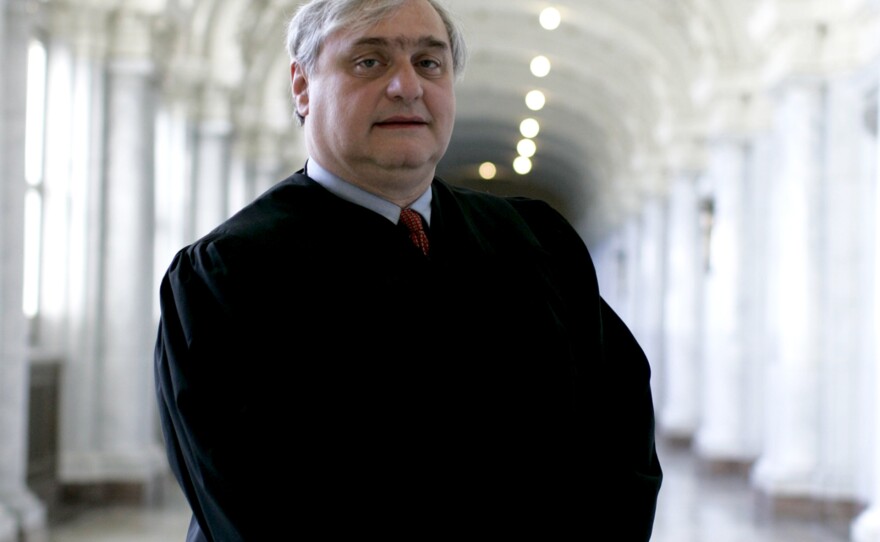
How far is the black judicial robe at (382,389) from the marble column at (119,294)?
42.1 ft

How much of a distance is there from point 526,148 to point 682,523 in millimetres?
28417

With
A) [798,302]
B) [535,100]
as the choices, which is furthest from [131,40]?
[535,100]

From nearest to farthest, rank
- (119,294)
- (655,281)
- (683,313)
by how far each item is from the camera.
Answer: (119,294)
(683,313)
(655,281)

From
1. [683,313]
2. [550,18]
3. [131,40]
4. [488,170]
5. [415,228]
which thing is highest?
[550,18]

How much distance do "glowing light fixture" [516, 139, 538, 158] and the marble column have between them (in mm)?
25190

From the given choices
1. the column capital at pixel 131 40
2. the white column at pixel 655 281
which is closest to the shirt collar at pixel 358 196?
the column capital at pixel 131 40

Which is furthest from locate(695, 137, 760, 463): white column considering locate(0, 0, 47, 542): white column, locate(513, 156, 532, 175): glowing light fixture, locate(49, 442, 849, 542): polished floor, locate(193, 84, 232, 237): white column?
locate(513, 156, 532, 175): glowing light fixture

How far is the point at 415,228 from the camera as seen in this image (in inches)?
105

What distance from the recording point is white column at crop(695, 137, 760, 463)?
1920cm

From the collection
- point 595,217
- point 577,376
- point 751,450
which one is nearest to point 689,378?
point 751,450

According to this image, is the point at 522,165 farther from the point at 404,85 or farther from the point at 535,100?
the point at 404,85

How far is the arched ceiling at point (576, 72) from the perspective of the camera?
64.5 ft

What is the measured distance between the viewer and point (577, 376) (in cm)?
268

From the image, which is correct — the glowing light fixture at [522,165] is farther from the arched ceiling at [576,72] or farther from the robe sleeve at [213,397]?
the robe sleeve at [213,397]
